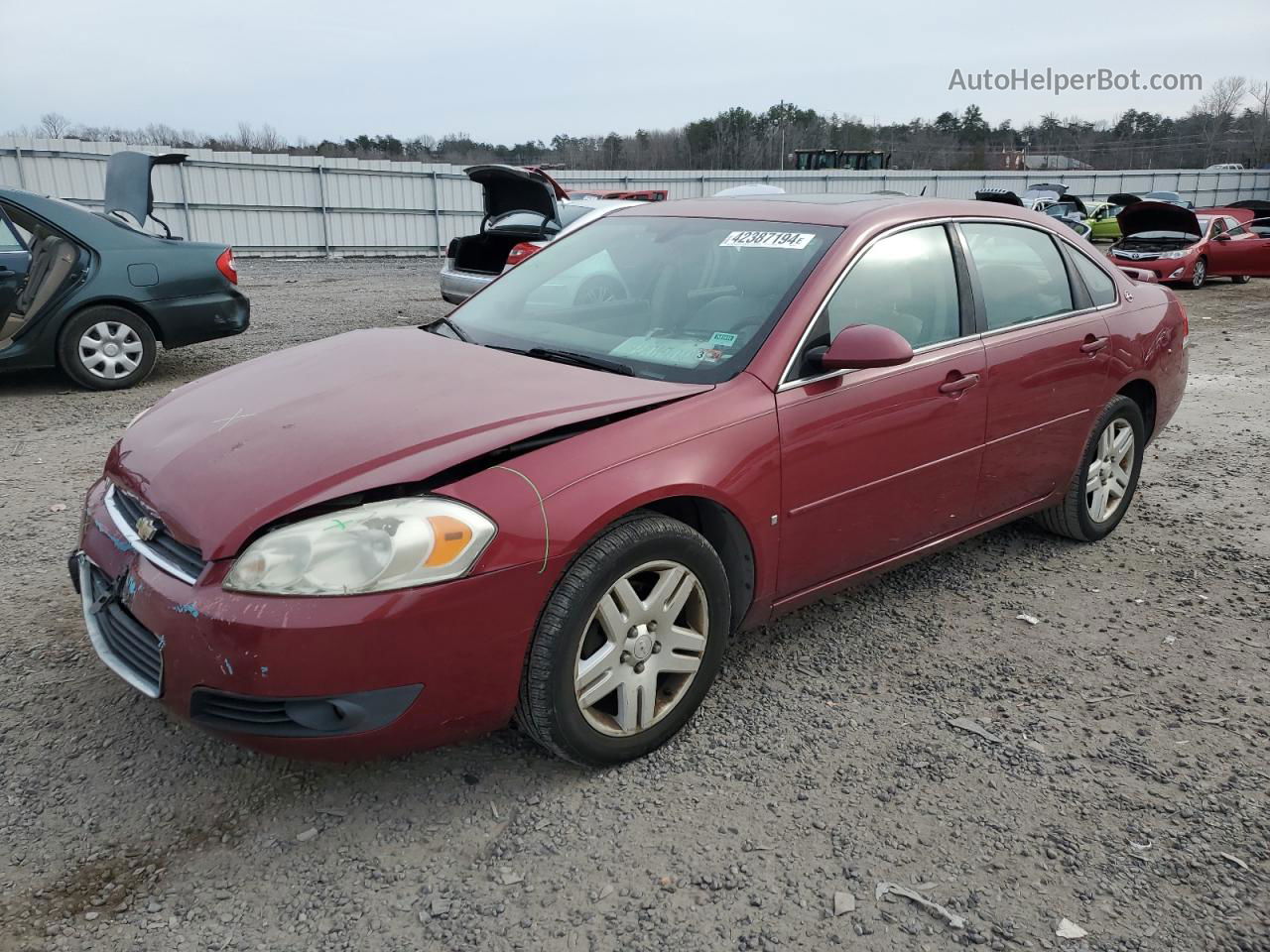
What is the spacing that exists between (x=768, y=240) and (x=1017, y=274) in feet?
4.01

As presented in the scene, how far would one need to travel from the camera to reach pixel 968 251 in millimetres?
3781

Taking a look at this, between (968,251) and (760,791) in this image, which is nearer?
(760,791)

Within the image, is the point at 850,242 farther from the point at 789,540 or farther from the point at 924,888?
the point at 924,888

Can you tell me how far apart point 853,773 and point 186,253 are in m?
6.83

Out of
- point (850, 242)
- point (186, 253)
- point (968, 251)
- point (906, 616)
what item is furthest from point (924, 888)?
point (186, 253)

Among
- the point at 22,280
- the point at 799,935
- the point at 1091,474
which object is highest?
the point at 22,280

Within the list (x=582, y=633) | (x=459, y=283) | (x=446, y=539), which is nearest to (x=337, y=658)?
(x=446, y=539)

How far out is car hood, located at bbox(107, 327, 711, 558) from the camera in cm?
240

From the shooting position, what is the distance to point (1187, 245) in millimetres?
16719

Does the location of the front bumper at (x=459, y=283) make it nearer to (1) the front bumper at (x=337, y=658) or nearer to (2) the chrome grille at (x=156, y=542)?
(2) the chrome grille at (x=156, y=542)

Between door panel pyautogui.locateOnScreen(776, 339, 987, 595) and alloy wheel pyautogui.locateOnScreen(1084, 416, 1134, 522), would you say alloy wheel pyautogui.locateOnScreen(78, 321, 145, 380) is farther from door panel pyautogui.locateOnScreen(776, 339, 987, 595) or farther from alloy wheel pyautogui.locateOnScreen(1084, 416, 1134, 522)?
alloy wheel pyautogui.locateOnScreen(1084, 416, 1134, 522)

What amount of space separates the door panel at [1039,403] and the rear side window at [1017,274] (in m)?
0.07

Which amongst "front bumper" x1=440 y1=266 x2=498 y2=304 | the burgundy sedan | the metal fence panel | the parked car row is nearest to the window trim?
the burgundy sedan

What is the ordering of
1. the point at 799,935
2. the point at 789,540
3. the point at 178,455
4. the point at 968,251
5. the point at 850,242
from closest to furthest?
the point at 799,935, the point at 178,455, the point at 789,540, the point at 850,242, the point at 968,251
